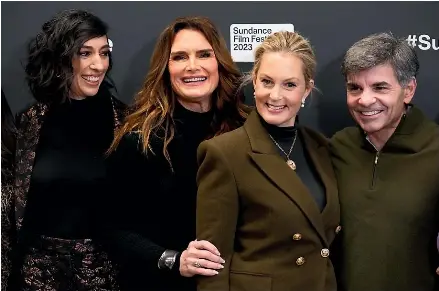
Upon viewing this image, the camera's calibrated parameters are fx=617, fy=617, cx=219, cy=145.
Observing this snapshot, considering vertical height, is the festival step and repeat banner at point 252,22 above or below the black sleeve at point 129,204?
above

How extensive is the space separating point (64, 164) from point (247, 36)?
0.92 meters

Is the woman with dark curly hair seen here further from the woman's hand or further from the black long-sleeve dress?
the woman's hand

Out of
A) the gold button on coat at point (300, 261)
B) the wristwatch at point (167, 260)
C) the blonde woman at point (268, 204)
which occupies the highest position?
the blonde woman at point (268, 204)

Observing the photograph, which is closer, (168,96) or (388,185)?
(388,185)

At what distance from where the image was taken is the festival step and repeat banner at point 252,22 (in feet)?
8.52

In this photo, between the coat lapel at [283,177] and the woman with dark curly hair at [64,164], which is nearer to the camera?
the coat lapel at [283,177]

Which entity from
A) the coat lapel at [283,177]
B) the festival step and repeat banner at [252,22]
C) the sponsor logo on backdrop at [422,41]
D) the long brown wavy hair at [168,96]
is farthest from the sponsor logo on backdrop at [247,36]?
the coat lapel at [283,177]

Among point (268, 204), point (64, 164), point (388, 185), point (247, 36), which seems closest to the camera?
point (268, 204)

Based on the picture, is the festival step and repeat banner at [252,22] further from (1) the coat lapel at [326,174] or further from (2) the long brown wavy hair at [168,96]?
(1) the coat lapel at [326,174]

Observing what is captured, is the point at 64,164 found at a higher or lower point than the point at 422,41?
lower

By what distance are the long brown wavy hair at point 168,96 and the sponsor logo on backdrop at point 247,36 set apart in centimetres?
33

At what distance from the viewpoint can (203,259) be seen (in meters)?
1.86

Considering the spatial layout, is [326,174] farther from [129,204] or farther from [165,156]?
[129,204]

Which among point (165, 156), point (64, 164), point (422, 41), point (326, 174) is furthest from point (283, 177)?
point (422, 41)
